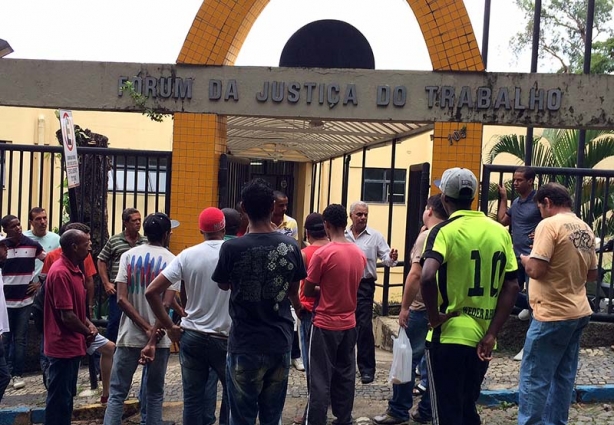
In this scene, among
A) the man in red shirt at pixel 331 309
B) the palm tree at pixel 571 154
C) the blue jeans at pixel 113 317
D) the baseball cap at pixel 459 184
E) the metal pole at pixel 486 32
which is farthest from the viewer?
the palm tree at pixel 571 154

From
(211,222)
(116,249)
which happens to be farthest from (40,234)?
(211,222)

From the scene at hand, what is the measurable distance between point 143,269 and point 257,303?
59.6 inches

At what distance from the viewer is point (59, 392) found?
17.6 ft

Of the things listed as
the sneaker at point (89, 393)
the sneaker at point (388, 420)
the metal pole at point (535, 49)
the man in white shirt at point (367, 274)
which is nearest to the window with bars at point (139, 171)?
the sneaker at point (89, 393)

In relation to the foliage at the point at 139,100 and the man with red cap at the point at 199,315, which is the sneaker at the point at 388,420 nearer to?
the man with red cap at the point at 199,315

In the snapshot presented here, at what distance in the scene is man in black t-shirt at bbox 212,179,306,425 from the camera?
4191 mm

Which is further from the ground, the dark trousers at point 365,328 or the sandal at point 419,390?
the dark trousers at point 365,328

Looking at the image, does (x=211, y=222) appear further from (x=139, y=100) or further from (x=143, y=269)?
(x=139, y=100)

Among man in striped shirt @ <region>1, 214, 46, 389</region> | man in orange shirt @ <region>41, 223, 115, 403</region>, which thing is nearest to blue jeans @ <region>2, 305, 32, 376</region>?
man in striped shirt @ <region>1, 214, 46, 389</region>

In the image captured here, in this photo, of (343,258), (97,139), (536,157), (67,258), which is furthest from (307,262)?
(536,157)

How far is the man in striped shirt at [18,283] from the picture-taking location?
7301 mm

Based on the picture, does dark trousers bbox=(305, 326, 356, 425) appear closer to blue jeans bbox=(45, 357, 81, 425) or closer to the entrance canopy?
blue jeans bbox=(45, 357, 81, 425)

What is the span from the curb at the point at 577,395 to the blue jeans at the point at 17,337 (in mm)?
4615

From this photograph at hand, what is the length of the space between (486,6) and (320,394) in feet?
27.9
